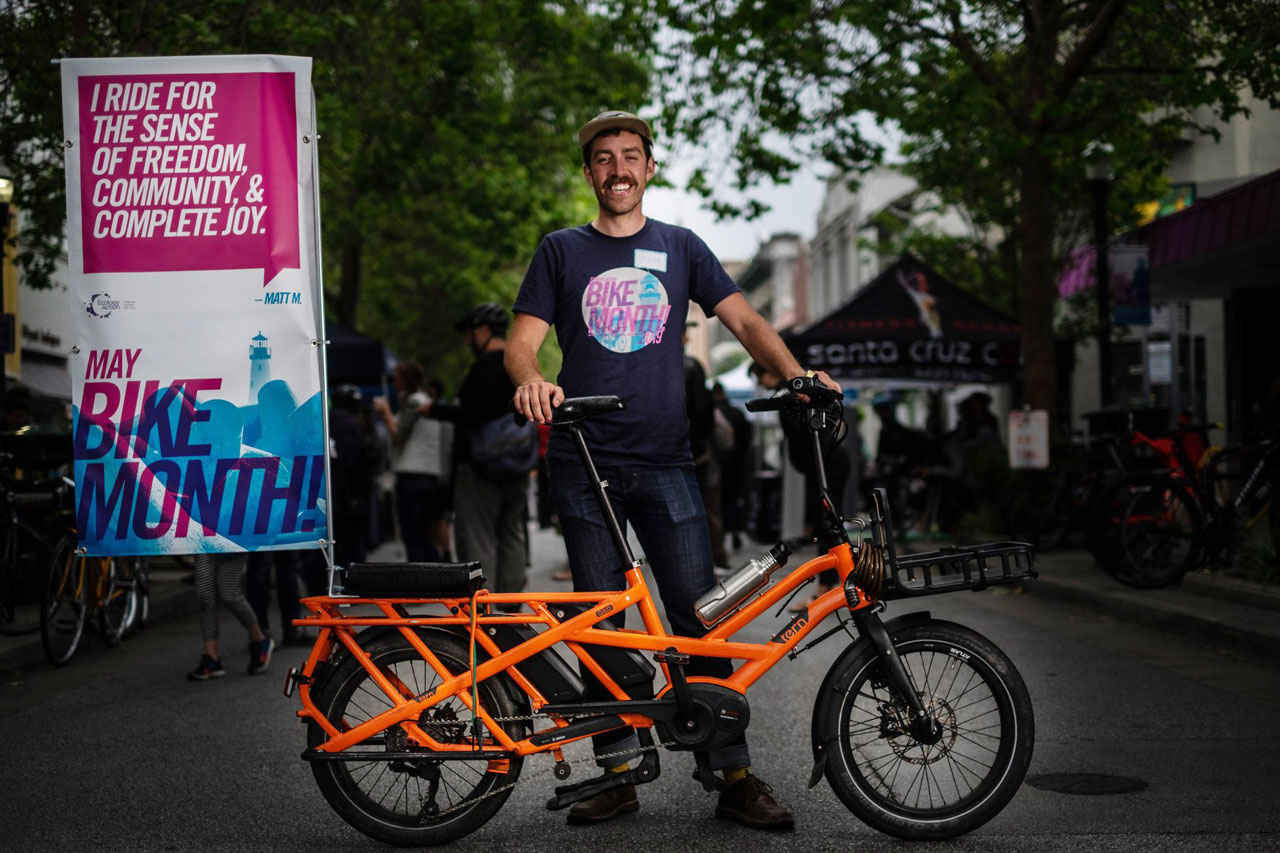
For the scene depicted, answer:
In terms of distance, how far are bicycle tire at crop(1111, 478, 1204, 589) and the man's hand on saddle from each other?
23.7 feet

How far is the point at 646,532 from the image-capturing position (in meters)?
4.69

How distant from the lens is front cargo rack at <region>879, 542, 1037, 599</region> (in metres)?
4.21

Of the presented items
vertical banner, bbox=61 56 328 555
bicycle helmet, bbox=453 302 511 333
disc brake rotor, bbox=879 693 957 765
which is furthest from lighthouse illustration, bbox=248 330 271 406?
bicycle helmet, bbox=453 302 511 333

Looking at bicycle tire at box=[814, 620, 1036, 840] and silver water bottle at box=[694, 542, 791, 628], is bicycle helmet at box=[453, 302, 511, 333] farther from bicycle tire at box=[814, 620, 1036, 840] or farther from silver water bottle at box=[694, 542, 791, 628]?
bicycle tire at box=[814, 620, 1036, 840]

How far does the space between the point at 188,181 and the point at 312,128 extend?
0.47 meters

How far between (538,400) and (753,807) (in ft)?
4.64

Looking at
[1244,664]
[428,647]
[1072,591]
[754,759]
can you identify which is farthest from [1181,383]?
[428,647]

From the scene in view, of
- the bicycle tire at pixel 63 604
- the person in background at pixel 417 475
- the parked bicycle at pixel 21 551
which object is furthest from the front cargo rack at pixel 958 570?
the person in background at pixel 417 475

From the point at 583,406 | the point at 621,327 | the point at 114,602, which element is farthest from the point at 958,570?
the point at 114,602

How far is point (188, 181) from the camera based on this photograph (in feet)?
17.2

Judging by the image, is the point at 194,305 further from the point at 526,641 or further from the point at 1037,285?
the point at 1037,285

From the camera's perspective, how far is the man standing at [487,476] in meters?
8.88

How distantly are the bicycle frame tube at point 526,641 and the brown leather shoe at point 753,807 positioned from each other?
40 cm

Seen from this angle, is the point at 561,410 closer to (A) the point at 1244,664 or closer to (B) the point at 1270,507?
(A) the point at 1244,664
